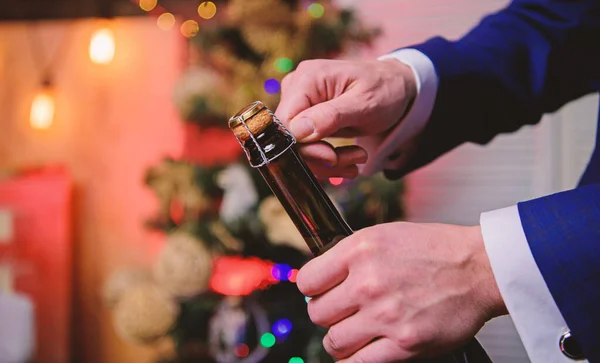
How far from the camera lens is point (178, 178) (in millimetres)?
1683

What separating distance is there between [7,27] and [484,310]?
2608mm

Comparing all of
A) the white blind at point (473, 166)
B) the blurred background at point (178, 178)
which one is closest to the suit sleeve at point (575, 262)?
the blurred background at point (178, 178)

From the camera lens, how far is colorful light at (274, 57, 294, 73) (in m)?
1.54

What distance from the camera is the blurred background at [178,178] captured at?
152cm

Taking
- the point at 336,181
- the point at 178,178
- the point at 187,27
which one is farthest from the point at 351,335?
the point at 187,27

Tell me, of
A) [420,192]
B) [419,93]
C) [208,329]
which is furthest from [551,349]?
[420,192]

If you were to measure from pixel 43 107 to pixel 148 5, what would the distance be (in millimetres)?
583

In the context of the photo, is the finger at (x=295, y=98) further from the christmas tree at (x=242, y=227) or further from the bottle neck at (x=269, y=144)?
the christmas tree at (x=242, y=227)

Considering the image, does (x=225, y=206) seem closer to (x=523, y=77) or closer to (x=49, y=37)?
(x=523, y=77)

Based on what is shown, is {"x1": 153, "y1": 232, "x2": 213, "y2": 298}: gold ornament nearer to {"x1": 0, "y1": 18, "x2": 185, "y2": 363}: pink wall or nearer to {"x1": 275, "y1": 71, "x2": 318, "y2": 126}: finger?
{"x1": 0, "y1": 18, "x2": 185, "y2": 363}: pink wall

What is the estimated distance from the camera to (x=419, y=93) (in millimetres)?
606

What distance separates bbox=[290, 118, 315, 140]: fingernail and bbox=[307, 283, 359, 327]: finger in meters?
0.14

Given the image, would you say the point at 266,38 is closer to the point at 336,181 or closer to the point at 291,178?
the point at 336,181

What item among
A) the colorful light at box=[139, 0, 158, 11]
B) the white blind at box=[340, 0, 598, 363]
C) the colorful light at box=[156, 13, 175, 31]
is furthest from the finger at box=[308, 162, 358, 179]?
the colorful light at box=[139, 0, 158, 11]
